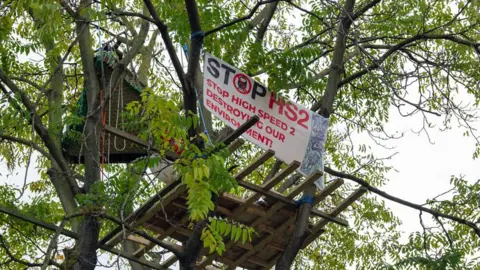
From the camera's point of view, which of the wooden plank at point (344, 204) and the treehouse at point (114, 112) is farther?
the treehouse at point (114, 112)

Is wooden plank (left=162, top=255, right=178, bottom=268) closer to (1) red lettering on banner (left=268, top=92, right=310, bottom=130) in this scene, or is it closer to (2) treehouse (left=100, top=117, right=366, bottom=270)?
(2) treehouse (left=100, top=117, right=366, bottom=270)

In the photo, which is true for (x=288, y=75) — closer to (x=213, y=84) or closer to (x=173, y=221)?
(x=213, y=84)

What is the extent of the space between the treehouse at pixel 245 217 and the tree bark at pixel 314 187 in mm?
114

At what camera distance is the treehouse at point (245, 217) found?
7320 mm

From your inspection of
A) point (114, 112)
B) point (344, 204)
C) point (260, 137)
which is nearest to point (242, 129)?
point (260, 137)

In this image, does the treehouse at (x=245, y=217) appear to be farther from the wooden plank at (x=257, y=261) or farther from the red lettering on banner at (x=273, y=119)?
the red lettering on banner at (x=273, y=119)

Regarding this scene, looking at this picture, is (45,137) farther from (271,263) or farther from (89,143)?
(271,263)

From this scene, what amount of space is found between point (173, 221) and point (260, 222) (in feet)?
2.59

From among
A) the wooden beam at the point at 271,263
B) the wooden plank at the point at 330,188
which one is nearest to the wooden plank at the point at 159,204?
the wooden plank at the point at 330,188

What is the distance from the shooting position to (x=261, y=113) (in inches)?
304

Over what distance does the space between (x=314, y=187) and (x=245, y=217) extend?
695mm

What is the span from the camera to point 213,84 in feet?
25.0

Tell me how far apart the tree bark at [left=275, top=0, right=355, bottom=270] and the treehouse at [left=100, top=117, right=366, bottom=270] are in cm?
11

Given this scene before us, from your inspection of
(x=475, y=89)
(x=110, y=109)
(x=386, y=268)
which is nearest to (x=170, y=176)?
(x=110, y=109)
